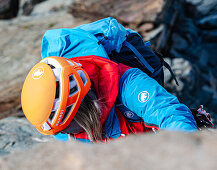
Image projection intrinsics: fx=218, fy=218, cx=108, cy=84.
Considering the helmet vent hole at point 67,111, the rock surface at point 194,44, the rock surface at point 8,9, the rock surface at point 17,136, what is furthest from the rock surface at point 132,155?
the rock surface at point 8,9

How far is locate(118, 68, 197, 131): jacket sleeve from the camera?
96.7 inches

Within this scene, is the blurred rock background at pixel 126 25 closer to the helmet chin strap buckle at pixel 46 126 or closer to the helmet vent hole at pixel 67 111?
the helmet chin strap buckle at pixel 46 126

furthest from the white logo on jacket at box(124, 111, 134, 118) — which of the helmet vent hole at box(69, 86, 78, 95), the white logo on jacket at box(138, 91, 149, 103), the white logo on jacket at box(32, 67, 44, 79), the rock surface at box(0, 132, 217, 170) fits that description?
the rock surface at box(0, 132, 217, 170)

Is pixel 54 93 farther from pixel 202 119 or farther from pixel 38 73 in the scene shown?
pixel 202 119

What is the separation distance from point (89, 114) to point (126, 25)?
9.09 m

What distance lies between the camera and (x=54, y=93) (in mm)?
2756

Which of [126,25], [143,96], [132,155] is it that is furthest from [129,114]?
[126,25]

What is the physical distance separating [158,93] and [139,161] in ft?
5.32

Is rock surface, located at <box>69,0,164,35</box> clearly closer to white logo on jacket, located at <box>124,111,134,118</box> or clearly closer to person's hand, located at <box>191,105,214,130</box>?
person's hand, located at <box>191,105,214,130</box>

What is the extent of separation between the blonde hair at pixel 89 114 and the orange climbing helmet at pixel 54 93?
0.13m

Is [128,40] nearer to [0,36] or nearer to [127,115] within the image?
[127,115]

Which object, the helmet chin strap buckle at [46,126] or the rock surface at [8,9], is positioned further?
the rock surface at [8,9]

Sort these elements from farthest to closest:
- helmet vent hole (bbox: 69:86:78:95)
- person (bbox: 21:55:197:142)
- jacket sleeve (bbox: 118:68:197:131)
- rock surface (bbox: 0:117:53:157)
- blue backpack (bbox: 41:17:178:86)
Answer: rock surface (bbox: 0:117:53:157) → blue backpack (bbox: 41:17:178:86) → helmet vent hole (bbox: 69:86:78:95) → person (bbox: 21:55:197:142) → jacket sleeve (bbox: 118:68:197:131)

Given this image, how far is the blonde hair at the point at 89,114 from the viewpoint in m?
3.07
